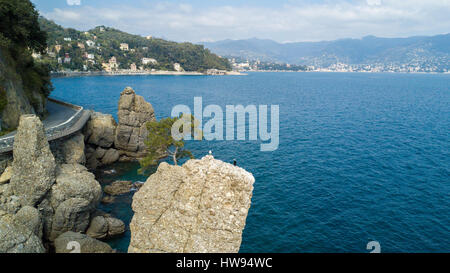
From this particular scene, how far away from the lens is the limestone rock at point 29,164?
2756 cm

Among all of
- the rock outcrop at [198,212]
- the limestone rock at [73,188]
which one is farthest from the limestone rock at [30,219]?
the rock outcrop at [198,212]

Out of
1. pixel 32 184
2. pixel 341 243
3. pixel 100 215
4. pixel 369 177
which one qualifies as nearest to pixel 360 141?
pixel 369 177

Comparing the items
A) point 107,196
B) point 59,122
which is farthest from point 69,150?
point 59,122

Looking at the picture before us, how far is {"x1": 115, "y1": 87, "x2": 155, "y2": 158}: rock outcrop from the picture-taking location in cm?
5094

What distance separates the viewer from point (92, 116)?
169ft

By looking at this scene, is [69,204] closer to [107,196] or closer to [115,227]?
[115,227]

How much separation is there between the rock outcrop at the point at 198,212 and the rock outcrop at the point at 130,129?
121 ft

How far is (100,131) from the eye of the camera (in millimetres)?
49969

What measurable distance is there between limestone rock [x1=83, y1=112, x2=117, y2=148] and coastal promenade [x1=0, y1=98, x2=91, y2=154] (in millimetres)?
1400

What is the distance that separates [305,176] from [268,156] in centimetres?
952

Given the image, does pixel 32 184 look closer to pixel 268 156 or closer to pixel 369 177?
pixel 268 156

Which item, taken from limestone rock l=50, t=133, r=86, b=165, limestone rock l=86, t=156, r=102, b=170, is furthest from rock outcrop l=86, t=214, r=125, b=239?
limestone rock l=86, t=156, r=102, b=170

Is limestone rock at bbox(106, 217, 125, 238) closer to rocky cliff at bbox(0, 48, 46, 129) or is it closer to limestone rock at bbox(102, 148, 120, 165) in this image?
rocky cliff at bbox(0, 48, 46, 129)

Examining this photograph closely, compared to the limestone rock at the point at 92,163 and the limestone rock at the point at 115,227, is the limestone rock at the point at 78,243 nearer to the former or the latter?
the limestone rock at the point at 115,227
